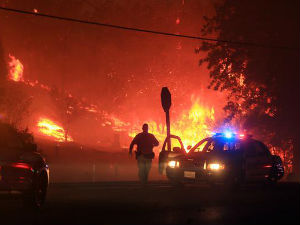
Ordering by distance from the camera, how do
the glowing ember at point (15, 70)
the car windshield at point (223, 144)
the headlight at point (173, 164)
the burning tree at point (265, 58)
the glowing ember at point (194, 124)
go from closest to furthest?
1. the headlight at point (173, 164)
2. the car windshield at point (223, 144)
3. the burning tree at point (265, 58)
4. the glowing ember at point (194, 124)
5. the glowing ember at point (15, 70)

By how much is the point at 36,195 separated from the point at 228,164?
23.0ft

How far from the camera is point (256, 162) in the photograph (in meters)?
20.3

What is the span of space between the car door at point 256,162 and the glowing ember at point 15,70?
227 feet

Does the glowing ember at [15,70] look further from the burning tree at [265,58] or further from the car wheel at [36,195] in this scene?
the car wheel at [36,195]

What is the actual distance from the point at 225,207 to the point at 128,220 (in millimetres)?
3133

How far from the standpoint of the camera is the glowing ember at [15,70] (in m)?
88.0

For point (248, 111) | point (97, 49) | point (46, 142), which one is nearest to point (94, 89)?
point (97, 49)

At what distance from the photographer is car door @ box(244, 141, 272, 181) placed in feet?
65.2

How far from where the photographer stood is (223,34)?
124 ft

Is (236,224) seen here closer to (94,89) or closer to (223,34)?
(223,34)

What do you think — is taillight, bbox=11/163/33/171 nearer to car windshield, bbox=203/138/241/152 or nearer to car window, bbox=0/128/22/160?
car window, bbox=0/128/22/160

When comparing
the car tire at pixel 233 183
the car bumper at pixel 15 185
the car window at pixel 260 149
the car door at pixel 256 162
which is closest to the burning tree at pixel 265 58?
the car window at pixel 260 149

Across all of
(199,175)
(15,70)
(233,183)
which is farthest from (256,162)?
(15,70)

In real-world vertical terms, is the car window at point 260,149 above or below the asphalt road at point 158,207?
above
